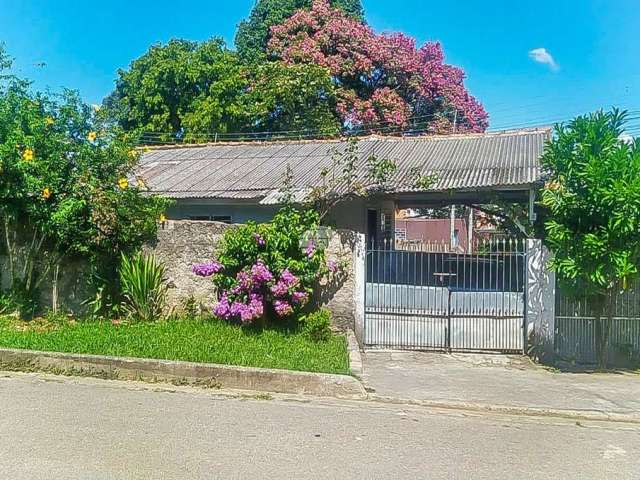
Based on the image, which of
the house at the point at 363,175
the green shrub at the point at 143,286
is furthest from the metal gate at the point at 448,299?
the green shrub at the point at 143,286

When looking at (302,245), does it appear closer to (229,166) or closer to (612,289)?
(612,289)

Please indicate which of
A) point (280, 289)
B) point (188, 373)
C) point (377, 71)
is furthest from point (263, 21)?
point (188, 373)

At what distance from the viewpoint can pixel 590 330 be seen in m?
9.02

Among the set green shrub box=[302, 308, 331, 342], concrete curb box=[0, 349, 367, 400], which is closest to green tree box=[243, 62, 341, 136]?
green shrub box=[302, 308, 331, 342]

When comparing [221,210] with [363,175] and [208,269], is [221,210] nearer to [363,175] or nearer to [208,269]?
[363,175]

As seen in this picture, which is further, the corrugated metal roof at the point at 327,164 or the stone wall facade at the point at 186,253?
the corrugated metal roof at the point at 327,164

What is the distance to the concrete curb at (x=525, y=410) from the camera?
6520 mm

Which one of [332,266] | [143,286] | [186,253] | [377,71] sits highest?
[377,71]

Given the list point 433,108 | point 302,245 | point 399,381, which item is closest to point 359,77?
point 433,108

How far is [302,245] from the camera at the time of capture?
383 inches

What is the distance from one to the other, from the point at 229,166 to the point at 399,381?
10056mm

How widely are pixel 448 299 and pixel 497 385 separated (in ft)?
6.91

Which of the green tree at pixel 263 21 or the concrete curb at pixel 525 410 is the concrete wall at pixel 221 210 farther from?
the green tree at pixel 263 21

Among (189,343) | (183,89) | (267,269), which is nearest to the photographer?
(189,343)
